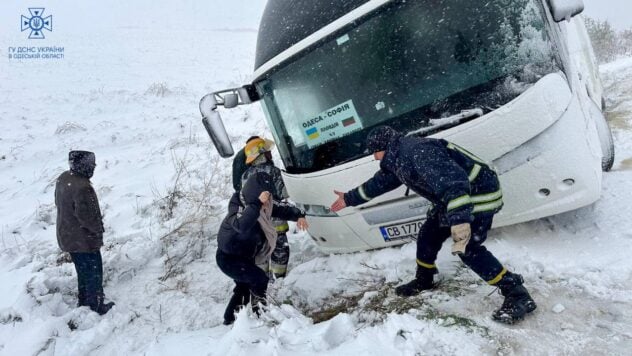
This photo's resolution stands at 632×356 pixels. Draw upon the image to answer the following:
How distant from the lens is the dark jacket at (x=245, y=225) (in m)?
3.45

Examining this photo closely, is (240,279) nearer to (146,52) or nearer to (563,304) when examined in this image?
(563,304)

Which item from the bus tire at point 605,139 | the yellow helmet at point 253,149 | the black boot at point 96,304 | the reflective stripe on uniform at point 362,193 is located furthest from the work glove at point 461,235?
the black boot at point 96,304

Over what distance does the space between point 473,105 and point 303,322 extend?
6.76 feet

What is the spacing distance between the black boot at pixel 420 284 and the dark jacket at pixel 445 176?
529 millimetres

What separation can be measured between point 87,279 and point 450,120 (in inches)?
148

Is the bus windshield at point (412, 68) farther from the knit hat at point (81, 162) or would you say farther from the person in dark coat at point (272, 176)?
the knit hat at point (81, 162)

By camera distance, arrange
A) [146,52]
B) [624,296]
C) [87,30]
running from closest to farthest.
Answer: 1. [624,296]
2. [146,52]
3. [87,30]

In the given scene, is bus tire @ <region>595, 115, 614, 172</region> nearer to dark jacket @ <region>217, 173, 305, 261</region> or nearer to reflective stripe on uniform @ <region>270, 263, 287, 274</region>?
dark jacket @ <region>217, 173, 305, 261</region>

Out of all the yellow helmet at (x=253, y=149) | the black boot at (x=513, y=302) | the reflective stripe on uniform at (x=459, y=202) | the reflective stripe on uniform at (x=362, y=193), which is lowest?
the black boot at (x=513, y=302)

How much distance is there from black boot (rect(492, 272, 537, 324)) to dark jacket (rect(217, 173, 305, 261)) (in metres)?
1.93

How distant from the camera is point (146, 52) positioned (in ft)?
73.4

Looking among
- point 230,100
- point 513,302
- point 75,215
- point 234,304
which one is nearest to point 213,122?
point 230,100

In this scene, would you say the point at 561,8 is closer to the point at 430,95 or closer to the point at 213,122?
the point at 430,95

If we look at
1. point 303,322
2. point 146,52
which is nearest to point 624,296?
point 303,322
